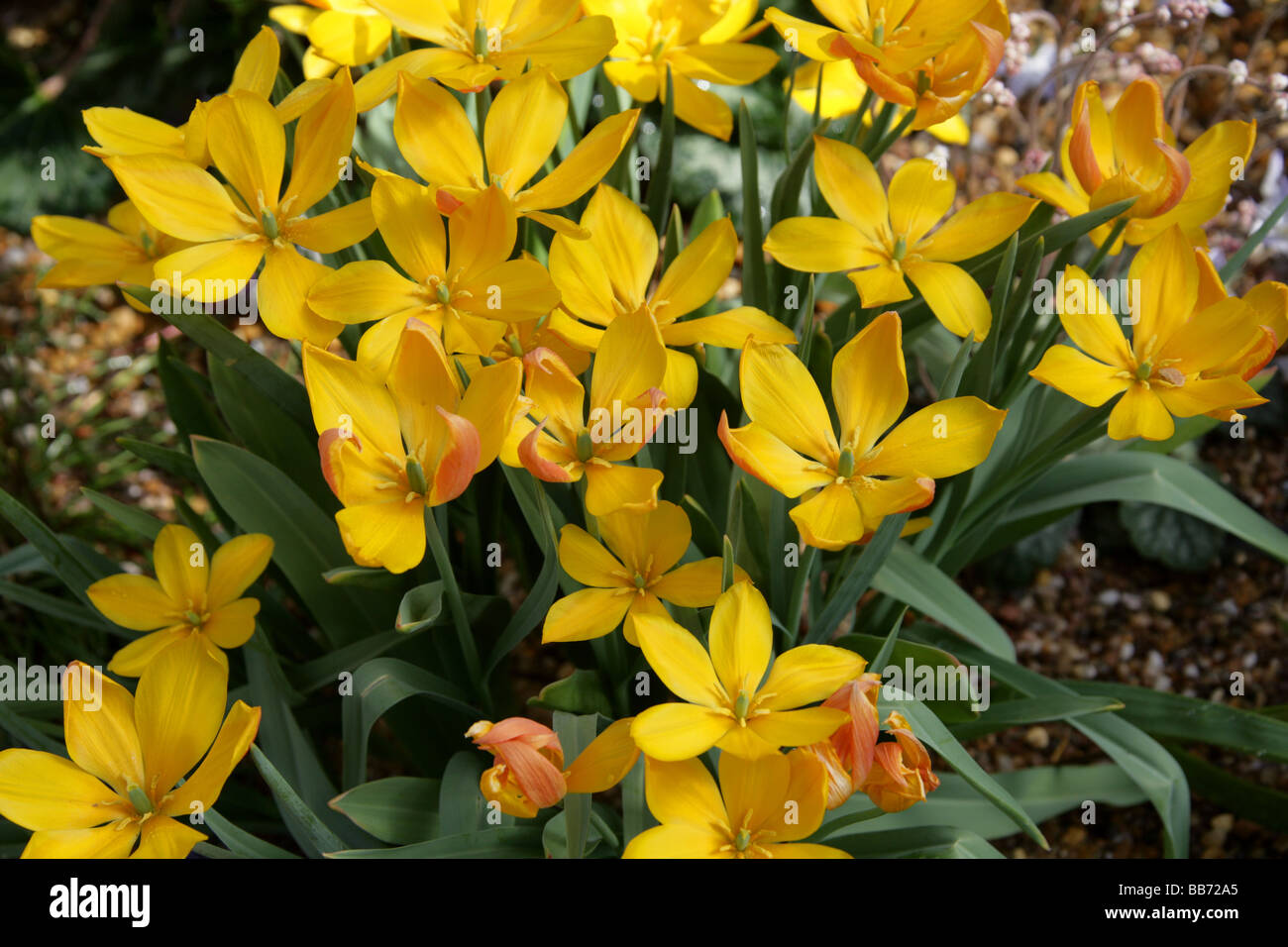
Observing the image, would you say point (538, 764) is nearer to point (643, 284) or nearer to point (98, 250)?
point (643, 284)

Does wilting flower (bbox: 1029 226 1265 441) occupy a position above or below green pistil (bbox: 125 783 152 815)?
above

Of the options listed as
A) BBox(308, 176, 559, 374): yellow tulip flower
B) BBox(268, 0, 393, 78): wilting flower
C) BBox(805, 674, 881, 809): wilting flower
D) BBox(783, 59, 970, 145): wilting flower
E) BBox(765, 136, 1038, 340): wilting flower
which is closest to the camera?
BBox(805, 674, 881, 809): wilting flower

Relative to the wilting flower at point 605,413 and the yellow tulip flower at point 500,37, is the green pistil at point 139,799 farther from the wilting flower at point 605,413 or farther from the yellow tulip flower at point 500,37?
the yellow tulip flower at point 500,37

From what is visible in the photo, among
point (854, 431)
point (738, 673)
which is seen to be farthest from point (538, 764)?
point (854, 431)

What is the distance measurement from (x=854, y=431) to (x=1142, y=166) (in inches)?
16.8

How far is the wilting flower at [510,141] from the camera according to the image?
39.2 inches

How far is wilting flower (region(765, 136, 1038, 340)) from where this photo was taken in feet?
3.43

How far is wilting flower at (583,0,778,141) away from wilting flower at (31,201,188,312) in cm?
53

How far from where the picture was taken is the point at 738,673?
0.89m

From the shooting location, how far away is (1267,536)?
54.7 inches

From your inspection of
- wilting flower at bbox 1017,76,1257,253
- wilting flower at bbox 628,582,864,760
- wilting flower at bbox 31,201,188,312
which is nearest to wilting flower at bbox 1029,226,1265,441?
wilting flower at bbox 1017,76,1257,253

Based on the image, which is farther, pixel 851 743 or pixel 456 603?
pixel 456 603

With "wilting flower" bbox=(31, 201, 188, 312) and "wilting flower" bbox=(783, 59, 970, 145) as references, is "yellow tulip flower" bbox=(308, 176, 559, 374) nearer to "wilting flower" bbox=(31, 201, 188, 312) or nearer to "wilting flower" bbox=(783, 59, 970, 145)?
"wilting flower" bbox=(31, 201, 188, 312)

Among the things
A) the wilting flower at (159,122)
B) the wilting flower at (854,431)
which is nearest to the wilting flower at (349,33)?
the wilting flower at (159,122)
